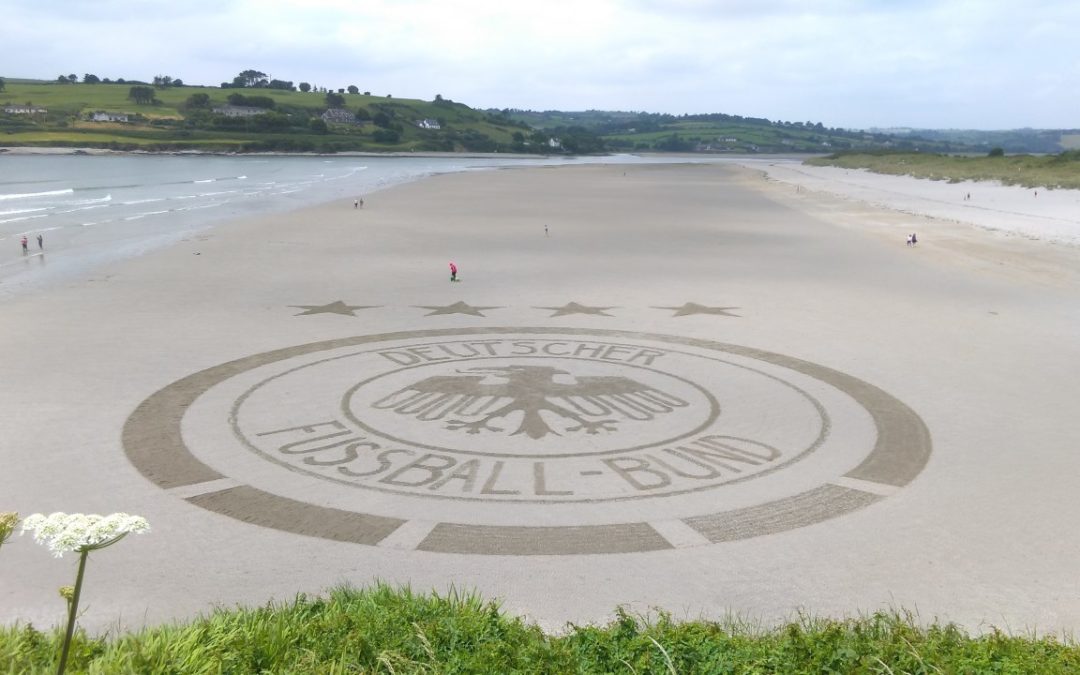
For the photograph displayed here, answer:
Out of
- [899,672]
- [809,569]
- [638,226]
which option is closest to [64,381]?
[809,569]

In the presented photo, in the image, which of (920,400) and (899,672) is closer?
(899,672)

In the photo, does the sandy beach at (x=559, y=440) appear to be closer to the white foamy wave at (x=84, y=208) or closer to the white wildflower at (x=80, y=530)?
the white wildflower at (x=80, y=530)

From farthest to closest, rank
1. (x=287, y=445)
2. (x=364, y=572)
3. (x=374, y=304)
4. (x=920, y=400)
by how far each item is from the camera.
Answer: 1. (x=374, y=304)
2. (x=920, y=400)
3. (x=287, y=445)
4. (x=364, y=572)

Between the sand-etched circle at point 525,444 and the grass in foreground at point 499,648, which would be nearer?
the grass in foreground at point 499,648

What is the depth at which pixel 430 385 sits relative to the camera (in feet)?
64.8

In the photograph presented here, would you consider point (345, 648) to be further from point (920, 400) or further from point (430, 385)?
point (920, 400)

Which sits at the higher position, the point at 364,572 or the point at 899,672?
the point at 899,672

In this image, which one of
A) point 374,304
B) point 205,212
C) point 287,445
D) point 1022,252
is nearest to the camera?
point 287,445

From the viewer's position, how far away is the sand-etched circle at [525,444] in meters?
13.1

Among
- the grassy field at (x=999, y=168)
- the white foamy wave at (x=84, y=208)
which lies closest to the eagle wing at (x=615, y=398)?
the white foamy wave at (x=84, y=208)

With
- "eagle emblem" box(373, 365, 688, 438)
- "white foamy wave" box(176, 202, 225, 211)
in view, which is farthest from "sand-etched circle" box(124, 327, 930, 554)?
"white foamy wave" box(176, 202, 225, 211)

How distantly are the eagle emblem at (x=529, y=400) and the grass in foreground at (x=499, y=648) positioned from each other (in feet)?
25.3

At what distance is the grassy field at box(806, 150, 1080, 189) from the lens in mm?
88125

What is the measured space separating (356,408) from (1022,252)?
131 feet
